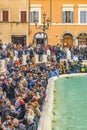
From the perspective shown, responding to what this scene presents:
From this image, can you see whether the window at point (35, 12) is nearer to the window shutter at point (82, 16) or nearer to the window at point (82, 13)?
the window at point (82, 13)

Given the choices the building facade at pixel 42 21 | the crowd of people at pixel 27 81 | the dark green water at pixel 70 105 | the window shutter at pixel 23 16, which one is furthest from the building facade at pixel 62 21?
the dark green water at pixel 70 105

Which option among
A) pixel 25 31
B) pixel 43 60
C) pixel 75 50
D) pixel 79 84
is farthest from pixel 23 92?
pixel 25 31

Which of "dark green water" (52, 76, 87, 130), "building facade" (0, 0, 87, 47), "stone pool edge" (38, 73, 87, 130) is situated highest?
"building facade" (0, 0, 87, 47)

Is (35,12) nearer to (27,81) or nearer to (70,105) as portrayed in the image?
(27,81)

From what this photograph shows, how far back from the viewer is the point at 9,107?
66.0 feet

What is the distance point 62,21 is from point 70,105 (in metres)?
29.0

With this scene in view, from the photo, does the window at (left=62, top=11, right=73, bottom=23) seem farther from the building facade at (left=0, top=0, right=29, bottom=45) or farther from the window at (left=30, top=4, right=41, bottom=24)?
the building facade at (left=0, top=0, right=29, bottom=45)

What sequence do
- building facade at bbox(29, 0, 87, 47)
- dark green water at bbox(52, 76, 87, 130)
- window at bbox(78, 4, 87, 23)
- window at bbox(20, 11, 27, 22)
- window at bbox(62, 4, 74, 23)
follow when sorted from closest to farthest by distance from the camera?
dark green water at bbox(52, 76, 87, 130)
window at bbox(20, 11, 27, 22)
building facade at bbox(29, 0, 87, 47)
window at bbox(62, 4, 74, 23)
window at bbox(78, 4, 87, 23)

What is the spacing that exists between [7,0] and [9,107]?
35.0m

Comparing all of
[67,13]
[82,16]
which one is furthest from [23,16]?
[82,16]

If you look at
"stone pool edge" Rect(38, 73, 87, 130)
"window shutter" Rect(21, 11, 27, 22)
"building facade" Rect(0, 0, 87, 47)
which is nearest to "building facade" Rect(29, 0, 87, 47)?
"building facade" Rect(0, 0, 87, 47)

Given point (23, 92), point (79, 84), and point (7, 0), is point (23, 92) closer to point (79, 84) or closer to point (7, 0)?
point (79, 84)

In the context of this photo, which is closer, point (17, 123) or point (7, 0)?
point (17, 123)

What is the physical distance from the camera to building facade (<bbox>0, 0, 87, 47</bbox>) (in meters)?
53.8
